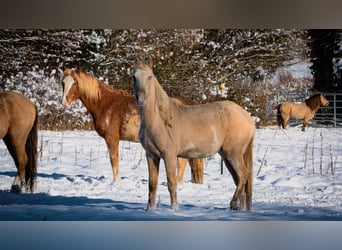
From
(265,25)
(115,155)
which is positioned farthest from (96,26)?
(265,25)

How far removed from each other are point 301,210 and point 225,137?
3.03 feet

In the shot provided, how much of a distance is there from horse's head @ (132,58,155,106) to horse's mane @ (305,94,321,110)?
1.43 m

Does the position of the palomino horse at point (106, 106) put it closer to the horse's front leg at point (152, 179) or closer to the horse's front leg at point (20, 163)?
the horse's front leg at point (152, 179)

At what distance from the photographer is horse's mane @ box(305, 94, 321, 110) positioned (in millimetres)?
4250

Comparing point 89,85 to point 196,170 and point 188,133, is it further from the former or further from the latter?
point 196,170

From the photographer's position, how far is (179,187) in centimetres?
409

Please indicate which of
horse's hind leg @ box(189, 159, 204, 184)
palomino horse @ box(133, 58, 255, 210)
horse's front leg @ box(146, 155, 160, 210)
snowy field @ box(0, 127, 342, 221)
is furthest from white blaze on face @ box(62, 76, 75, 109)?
horse's hind leg @ box(189, 159, 204, 184)

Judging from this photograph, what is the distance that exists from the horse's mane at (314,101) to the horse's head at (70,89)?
2.04 metres

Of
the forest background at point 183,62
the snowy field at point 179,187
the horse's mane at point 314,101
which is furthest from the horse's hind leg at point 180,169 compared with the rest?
the horse's mane at point 314,101

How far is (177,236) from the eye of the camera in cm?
377

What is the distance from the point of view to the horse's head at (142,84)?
12.5ft

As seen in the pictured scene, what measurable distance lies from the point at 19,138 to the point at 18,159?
0.18m

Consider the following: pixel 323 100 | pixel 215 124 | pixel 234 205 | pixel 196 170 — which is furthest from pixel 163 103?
pixel 323 100

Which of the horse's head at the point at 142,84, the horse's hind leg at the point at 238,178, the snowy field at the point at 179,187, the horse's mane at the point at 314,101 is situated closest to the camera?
the horse's head at the point at 142,84
